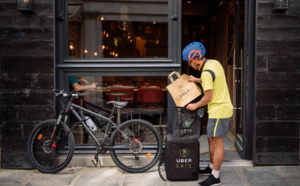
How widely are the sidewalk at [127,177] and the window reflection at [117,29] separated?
206 centimetres

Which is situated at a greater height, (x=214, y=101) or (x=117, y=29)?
(x=117, y=29)

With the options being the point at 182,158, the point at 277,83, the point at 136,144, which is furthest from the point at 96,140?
the point at 277,83

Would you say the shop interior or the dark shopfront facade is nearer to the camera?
the dark shopfront facade

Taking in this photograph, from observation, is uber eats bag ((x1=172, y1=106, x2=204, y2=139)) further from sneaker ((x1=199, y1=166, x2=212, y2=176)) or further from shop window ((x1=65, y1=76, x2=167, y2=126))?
shop window ((x1=65, y1=76, x2=167, y2=126))

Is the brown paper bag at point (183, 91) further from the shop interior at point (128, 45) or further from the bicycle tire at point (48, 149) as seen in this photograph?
the bicycle tire at point (48, 149)

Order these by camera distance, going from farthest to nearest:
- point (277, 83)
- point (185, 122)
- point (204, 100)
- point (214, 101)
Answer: point (277, 83) < point (185, 122) < point (214, 101) < point (204, 100)

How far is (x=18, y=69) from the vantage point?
5.42 m

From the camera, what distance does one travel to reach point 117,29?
19.5 feet

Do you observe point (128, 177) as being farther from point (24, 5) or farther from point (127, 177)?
point (24, 5)

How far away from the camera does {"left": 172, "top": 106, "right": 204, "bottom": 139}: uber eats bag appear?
15.6ft

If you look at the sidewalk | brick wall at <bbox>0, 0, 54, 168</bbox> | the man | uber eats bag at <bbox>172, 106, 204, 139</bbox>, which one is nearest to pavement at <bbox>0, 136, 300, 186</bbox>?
the sidewalk

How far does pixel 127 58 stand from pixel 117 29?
23.7 inches

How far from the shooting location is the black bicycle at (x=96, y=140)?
5.21 m

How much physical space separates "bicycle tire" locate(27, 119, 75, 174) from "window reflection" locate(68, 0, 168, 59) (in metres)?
1.41
